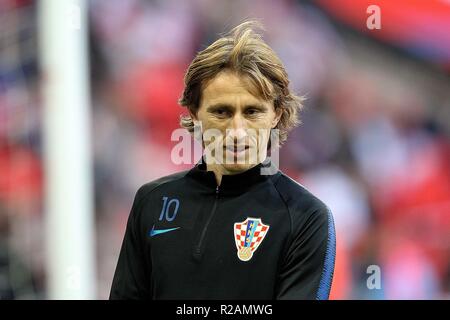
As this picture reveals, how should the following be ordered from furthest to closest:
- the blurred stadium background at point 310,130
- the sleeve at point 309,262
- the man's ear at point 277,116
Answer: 1. the blurred stadium background at point 310,130
2. the man's ear at point 277,116
3. the sleeve at point 309,262

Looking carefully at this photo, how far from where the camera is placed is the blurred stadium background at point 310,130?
115 inches

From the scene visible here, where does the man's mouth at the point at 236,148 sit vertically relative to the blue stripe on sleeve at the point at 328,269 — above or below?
above

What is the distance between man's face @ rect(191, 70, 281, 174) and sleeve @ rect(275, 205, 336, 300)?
0.22 meters

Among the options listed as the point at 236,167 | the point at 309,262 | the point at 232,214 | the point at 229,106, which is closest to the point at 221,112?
the point at 229,106

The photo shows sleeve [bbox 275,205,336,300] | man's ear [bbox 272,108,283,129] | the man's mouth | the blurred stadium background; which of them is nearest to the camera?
sleeve [bbox 275,205,336,300]

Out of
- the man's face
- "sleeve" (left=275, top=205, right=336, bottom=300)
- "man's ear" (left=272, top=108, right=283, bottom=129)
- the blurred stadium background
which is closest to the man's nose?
the man's face

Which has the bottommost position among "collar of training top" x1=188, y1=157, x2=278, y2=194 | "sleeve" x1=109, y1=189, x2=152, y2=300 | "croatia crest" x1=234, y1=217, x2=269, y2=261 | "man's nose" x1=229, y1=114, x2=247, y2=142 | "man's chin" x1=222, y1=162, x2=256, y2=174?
"sleeve" x1=109, y1=189, x2=152, y2=300

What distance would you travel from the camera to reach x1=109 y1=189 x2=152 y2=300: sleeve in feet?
5.56

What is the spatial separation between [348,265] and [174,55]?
3.85ft

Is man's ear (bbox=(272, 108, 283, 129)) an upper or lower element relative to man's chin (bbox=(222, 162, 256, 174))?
upper

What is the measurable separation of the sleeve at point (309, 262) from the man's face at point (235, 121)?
218 millimetres

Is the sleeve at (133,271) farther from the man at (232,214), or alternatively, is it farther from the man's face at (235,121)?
the man's face at (235,121)

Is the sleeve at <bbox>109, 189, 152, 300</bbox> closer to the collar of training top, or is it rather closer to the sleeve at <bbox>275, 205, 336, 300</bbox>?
the collar of training top

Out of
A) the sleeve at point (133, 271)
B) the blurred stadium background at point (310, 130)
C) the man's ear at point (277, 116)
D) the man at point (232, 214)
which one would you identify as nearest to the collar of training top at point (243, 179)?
the man at point (232, 214)
